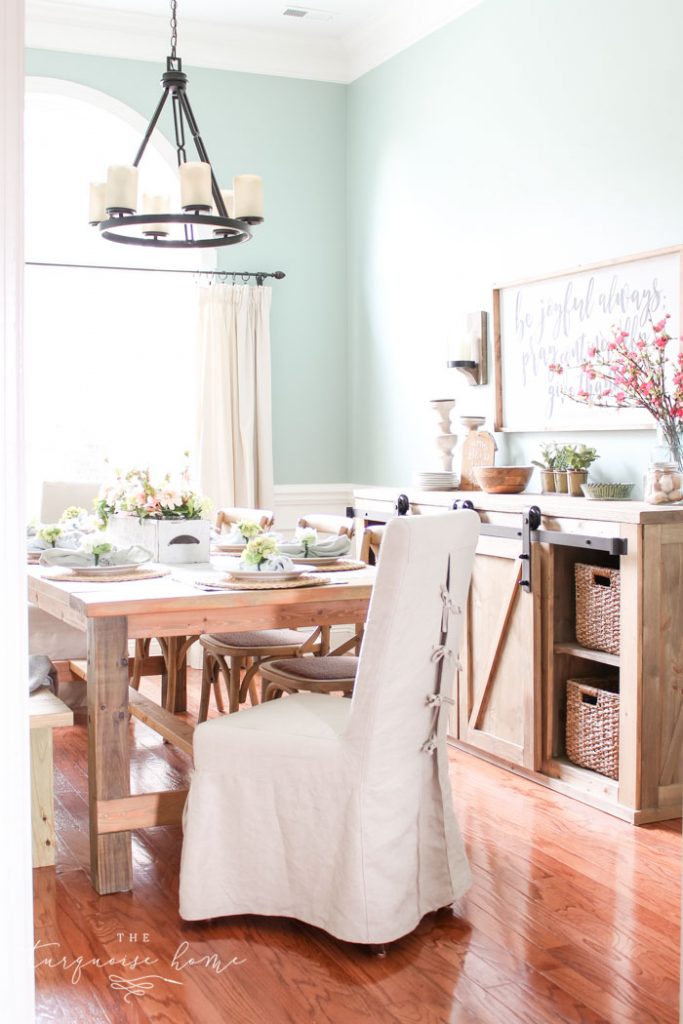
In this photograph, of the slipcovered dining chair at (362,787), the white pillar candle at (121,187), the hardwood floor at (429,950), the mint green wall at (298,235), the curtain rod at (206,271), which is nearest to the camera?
the hardwood floor at (429,950)

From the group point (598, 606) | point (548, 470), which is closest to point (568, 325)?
point (548, 470)

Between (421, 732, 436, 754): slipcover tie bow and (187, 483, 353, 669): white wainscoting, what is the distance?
3.27 metres

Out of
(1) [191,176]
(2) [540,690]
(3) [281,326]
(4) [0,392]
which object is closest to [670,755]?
(2) [540,690]

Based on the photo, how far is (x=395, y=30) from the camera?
17.4ft

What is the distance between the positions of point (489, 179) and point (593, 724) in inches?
93.1

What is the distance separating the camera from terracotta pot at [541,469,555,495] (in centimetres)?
401

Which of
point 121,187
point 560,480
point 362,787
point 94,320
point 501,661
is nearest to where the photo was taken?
point 362,787

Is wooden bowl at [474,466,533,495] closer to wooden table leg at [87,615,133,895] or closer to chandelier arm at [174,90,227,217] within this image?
chandelier arm at [174,90,227,217]

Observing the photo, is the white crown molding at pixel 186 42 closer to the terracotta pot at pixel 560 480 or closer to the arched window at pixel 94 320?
the arched window at pixel 94 320

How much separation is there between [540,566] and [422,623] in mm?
1243

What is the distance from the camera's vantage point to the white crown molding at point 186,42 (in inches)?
204

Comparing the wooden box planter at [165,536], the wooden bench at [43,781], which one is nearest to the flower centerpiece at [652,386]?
the wooden box planter at [165,536]

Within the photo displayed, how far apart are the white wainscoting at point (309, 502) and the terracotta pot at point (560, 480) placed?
2.05 metres

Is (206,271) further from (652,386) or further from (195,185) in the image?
(652,386)
